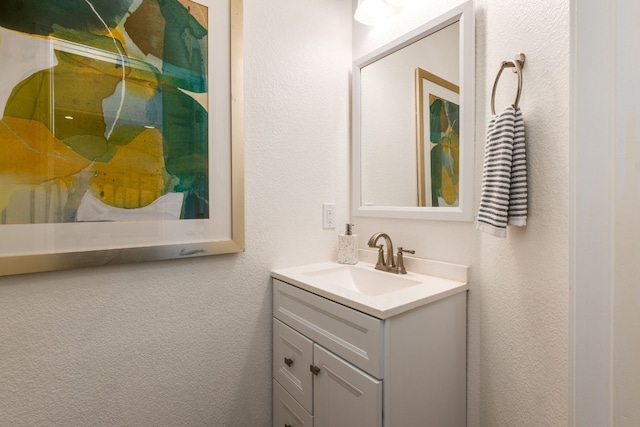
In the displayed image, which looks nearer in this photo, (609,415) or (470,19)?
(609,415)

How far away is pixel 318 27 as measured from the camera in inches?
58.4

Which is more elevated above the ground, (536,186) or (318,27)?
(318,27)

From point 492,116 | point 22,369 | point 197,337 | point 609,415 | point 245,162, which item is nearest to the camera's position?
point 609,415

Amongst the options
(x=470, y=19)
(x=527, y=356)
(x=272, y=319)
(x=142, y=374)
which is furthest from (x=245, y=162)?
(x=527, y=356)

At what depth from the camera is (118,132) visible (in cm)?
100

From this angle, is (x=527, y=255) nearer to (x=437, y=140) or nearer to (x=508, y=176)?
(x=508, y=176)

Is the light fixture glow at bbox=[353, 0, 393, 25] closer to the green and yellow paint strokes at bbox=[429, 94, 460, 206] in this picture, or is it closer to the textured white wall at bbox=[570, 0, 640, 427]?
the green and yellow paint strokes at bbox=[429, 94, 460, 206]

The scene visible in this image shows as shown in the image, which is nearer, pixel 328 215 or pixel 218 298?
pixel 218 298

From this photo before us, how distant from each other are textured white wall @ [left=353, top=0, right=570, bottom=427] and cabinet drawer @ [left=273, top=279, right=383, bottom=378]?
464 millimetres

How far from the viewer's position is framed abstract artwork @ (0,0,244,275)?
34.0 inches

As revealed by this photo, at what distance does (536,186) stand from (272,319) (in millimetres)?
1115

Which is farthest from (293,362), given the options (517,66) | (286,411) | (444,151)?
(517,66)

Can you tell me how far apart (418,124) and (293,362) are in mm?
1109

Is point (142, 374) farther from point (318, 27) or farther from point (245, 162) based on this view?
point (318, 27)
